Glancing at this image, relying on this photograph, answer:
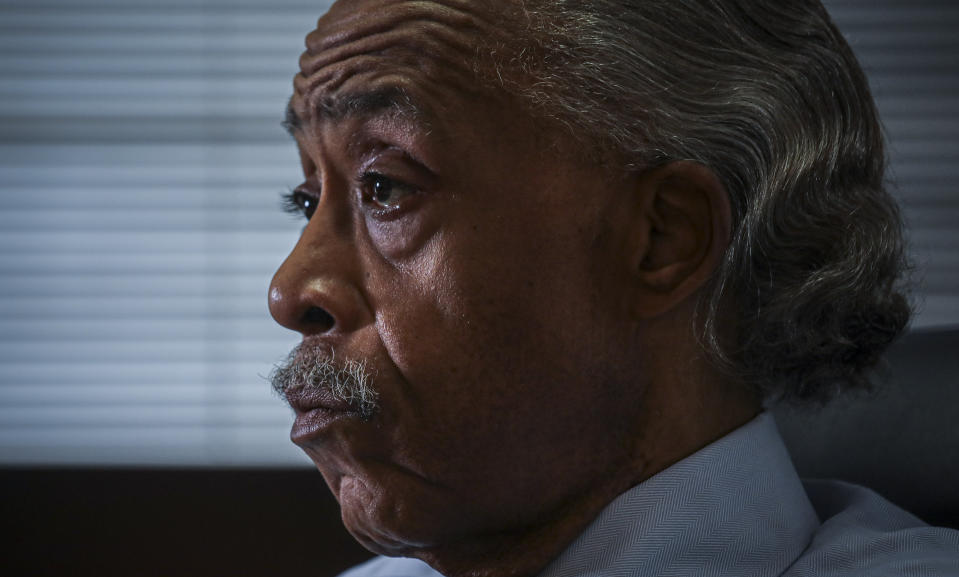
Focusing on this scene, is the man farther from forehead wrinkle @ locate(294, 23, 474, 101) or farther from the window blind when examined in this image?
the window blind

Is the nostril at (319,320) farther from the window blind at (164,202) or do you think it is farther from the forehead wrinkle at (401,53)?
the window blind at (164,202)

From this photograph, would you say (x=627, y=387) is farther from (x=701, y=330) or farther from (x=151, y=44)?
(x=151, y=44)

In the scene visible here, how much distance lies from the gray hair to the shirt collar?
11 centimetres

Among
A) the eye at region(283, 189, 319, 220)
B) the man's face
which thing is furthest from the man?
the eye at region(283, 189, 319, 220)

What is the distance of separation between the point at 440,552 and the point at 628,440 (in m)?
0.23

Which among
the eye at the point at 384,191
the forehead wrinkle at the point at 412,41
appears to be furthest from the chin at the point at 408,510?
the forehead wrinkle at the point at 412,41

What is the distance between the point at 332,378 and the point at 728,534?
43cm

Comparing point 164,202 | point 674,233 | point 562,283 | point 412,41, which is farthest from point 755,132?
point 164,202

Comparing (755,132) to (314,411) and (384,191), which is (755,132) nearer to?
(384,191)

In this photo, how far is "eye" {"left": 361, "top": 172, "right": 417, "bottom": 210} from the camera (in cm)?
97

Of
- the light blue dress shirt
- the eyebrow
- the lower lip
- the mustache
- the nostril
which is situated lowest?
the light blue dress shirt

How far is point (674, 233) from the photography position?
1.00 meters

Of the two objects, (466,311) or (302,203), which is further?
(302,203)

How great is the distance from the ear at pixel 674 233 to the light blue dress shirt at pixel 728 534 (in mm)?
169
